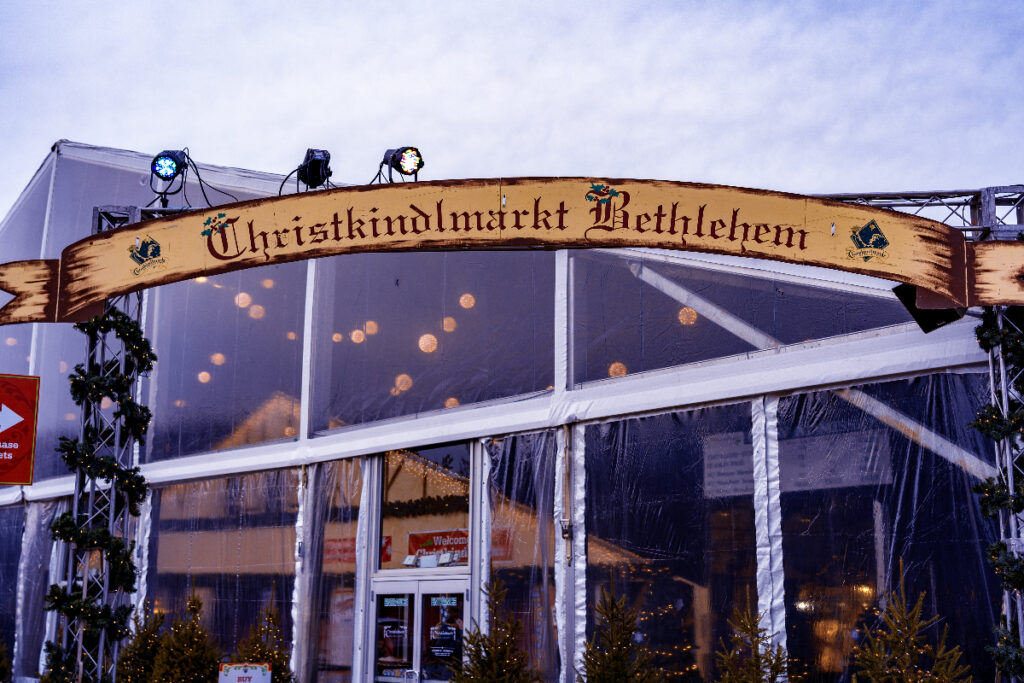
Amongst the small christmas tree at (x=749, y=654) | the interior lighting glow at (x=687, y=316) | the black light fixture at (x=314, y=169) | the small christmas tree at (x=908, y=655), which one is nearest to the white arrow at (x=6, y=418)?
the black light fixture at (x=314, y=169)

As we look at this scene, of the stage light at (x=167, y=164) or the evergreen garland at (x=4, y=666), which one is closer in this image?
the stage light at (x=167, y=164)

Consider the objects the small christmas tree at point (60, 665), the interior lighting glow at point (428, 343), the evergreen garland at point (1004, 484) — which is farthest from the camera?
the interior lighting glow at point (428, 343)

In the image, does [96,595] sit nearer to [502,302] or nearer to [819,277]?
[502,302]

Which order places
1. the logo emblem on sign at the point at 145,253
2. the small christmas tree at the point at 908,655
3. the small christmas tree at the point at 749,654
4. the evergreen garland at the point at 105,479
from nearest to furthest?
the small christmas tree at the point at 908,655 → the small christmas tree at the point at 749,654 → the logo emblem on sign at the point at 145,253 → the evergreen garland at the point at 105,479

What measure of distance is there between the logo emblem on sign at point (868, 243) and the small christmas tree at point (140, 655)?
964cm

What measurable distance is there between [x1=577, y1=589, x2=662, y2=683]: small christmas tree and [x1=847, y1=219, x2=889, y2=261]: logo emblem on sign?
3.72m

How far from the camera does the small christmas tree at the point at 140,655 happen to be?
13.3 metres

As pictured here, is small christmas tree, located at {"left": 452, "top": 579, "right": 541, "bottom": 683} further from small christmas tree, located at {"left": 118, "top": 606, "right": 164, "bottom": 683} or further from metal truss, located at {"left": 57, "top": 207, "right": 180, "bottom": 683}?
small christmas tree, located at {"left": 118, "top": 606, "right": 164, "bottom": 683}

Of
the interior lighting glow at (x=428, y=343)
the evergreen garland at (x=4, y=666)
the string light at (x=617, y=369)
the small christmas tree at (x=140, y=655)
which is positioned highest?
the interior lighting glow at (x=428, y=343)

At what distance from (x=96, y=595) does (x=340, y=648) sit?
429 cm

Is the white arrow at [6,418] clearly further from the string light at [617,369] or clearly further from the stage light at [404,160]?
the string light at [617,369]

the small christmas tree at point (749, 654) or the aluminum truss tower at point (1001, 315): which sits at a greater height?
the aluminum truss tower at point (1001, 315)

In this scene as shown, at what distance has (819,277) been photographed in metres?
10.1

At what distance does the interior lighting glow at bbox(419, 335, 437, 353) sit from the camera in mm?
13281
